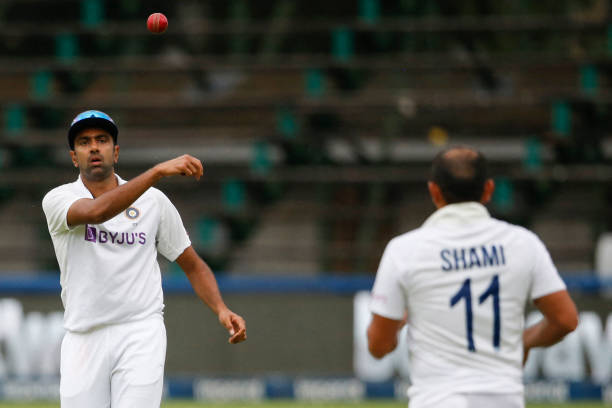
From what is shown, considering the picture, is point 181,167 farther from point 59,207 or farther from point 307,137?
point 307,137

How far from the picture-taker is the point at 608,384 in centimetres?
1133

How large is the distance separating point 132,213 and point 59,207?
1.17 ft

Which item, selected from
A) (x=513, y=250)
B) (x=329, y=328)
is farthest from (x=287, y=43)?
(x=513, y=250)

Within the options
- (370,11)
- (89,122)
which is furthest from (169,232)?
(370,11)

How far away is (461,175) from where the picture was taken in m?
4.01

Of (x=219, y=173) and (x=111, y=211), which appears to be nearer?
(x=111, y=211)

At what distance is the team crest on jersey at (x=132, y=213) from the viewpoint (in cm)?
522

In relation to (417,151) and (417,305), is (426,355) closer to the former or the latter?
(417,305)

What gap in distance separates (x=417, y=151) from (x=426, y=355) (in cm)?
1293

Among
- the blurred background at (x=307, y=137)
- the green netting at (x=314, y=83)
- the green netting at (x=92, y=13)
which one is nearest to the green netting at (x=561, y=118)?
the blurred background at (x=307, y=137)

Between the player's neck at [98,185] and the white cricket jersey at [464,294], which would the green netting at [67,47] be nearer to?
the player's neck at [98,185]

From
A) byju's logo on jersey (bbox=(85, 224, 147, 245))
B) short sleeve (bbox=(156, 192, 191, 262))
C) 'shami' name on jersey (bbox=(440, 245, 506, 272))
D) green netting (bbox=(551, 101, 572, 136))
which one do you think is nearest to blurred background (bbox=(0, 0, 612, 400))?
green netting (bbox=(551, 101, 572, 136))

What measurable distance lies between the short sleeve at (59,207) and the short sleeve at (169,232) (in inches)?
18.3

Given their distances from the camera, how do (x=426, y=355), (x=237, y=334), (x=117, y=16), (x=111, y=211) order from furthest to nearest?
(x=117, y=16)
(x=237, y=334)
(x=111, y=211)
(x=426, y=355)
